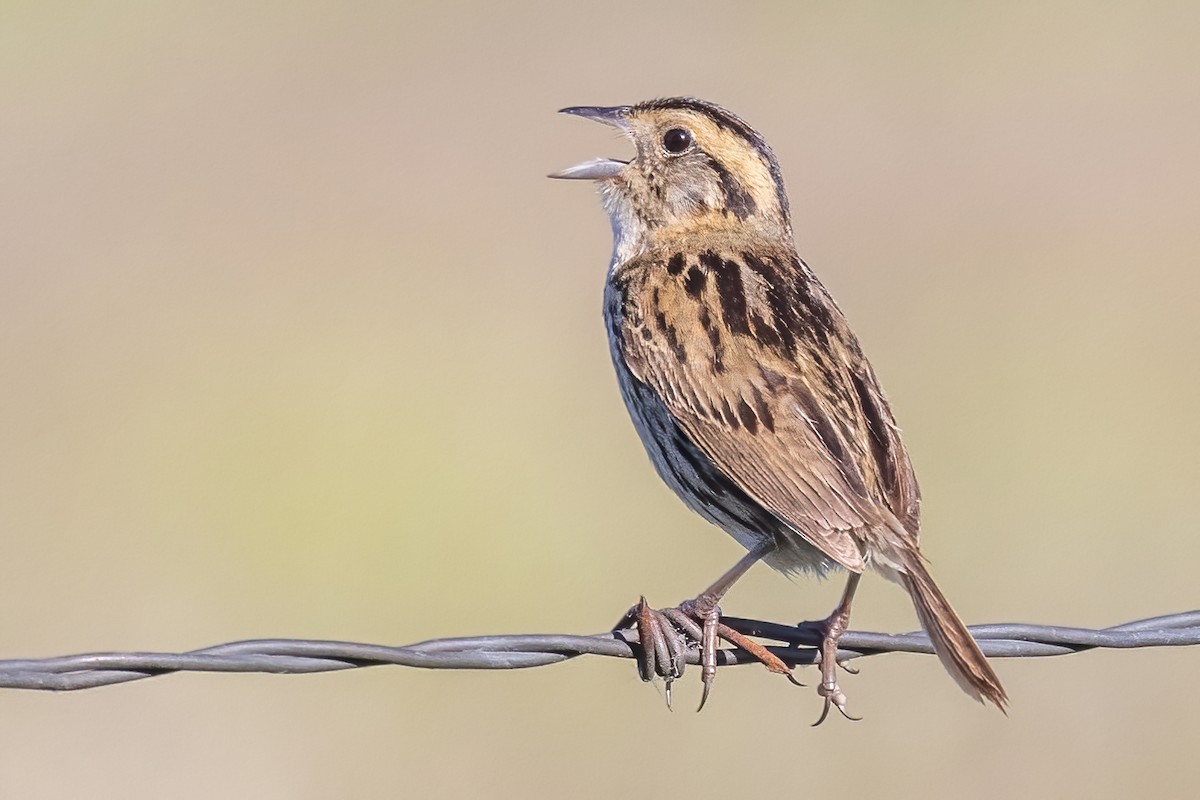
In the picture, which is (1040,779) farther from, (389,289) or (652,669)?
(389,289)

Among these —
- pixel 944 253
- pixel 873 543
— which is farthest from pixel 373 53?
pixel 873 543

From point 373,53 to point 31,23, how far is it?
402 centimetres

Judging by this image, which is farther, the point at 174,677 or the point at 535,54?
the point at 535,54

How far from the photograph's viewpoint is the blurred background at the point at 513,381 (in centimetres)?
973

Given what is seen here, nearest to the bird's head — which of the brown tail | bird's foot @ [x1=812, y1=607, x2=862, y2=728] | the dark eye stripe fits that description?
the dark eye stripe

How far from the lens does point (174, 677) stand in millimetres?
10133

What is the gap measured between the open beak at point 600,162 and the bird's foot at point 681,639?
223cm

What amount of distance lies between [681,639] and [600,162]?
260cm

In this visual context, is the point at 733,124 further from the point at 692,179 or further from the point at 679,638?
the point at 679,638

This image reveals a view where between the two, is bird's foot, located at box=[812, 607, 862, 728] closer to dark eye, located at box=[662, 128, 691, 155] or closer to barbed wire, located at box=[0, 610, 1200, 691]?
barbed wire, located at box=[0, 610, 1200, 691]

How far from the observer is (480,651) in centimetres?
464

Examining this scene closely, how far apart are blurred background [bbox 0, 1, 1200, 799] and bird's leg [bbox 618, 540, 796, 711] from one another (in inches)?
163

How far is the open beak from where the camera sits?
7.18 m

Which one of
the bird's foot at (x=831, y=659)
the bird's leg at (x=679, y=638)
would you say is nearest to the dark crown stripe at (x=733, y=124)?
the bird's foot at (x=831, y=659)
